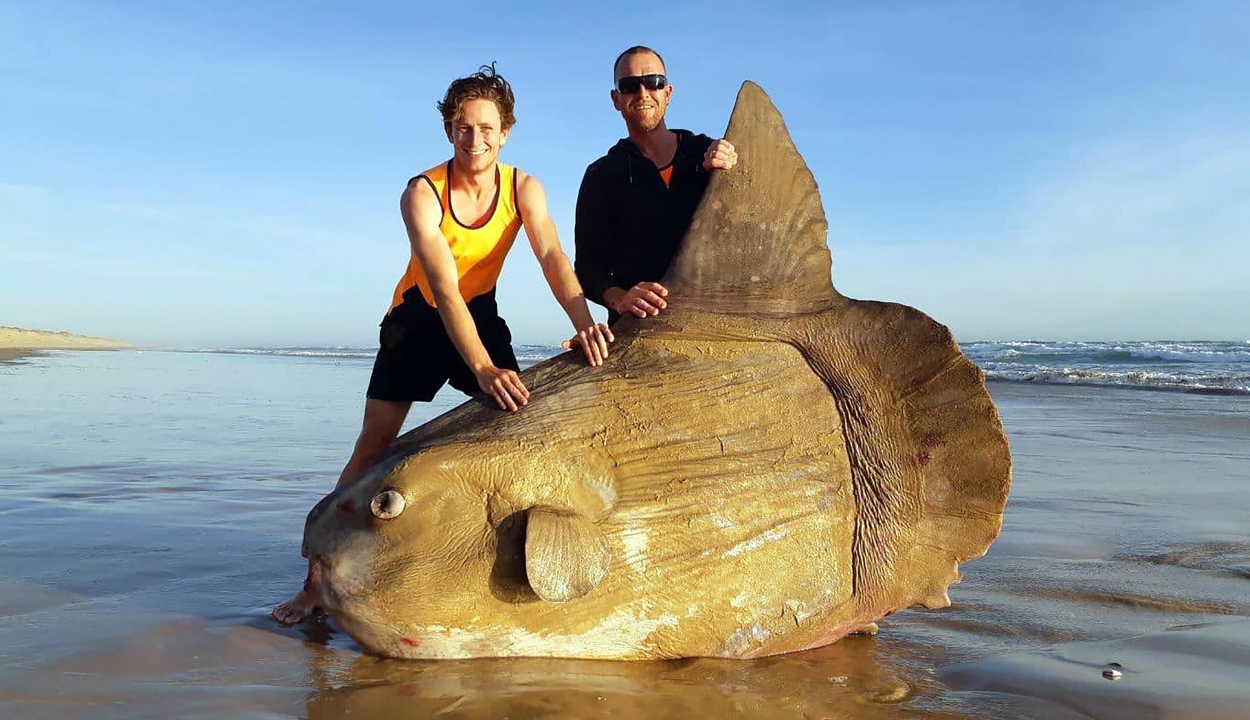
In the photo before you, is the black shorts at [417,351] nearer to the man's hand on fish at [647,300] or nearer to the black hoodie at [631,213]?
the black hoodie at [631,213]

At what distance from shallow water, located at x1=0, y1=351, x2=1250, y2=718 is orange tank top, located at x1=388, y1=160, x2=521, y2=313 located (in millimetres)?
1635

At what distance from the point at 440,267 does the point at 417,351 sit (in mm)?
646

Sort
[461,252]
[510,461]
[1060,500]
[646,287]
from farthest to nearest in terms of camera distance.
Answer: [1060,500] → [461,252] → [646,287] → [510,461]

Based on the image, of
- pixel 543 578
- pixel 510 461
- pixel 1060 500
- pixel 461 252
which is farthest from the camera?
pixel 1060 500

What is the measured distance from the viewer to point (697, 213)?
4.01m

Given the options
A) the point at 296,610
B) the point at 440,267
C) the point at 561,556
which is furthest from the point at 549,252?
the point at 296,610

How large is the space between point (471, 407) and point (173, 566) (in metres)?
2.02

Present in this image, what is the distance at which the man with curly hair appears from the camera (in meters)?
4.16

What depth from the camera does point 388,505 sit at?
3.27 m

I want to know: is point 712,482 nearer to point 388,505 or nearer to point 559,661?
point 559,661

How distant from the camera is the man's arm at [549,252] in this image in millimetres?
4363

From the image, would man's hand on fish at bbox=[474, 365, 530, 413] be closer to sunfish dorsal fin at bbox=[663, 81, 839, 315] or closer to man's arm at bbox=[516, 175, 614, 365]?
man's arm at bbox=[516, 175, 614, 365]

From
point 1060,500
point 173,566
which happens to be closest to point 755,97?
point 173,566

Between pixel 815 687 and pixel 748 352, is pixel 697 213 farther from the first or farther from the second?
pixel 815 687
